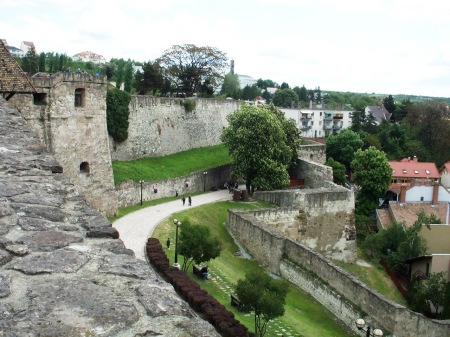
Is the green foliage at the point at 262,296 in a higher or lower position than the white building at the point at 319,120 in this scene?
lower

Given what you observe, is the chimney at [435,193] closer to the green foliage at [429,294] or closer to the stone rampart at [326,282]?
the green foliage at [429,294]

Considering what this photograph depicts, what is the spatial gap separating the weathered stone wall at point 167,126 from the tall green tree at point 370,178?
13.4 metres

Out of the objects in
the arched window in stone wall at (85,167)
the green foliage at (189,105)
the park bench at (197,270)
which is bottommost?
the park bench at (197,270)

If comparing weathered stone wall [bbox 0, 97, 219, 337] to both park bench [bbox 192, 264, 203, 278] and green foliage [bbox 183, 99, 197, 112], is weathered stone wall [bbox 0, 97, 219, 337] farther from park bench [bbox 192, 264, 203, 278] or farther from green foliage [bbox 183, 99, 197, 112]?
green foliage [bbox 183, 99, 197, 112]

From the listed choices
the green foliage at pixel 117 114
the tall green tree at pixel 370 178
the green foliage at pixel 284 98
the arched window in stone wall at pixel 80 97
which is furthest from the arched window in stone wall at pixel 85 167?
the green foliage at pixel 284 98

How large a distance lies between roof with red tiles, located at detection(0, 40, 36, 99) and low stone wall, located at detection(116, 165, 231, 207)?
12.3 m

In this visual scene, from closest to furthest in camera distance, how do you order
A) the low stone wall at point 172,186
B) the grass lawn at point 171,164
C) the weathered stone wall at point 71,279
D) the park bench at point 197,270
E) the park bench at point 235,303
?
the weathered stone wall at point 71,279, the park bench at point 235,303, the park bench at point 197,270, the low stone wall at point 172,186, the grass lawn at point 171,164

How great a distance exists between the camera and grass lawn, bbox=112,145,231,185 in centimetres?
3231

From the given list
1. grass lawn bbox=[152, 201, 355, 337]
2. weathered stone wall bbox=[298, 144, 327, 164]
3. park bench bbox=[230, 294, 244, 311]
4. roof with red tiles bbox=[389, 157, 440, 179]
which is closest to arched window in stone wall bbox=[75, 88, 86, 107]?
grass lawn bbox=[152, 201, 355, 337]

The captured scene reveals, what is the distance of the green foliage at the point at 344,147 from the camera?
191ft

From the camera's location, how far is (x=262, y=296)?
1481cm

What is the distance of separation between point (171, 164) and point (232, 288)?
20.8 meters

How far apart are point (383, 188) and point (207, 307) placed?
120ft

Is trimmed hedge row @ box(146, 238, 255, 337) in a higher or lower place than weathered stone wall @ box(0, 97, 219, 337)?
lower
